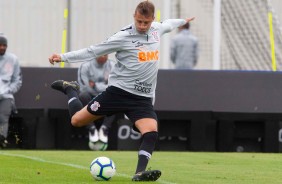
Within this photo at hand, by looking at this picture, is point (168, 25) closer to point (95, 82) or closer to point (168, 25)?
point (168, 25)

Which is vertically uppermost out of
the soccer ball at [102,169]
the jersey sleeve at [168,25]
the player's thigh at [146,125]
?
the jersey sleeve at [168,25]

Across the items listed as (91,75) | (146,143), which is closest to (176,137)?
(91,75)

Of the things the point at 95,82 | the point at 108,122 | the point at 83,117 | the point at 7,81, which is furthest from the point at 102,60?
the point at 83,117

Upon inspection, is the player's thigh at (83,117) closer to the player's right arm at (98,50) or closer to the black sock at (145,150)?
the player's right arm at (98,50)

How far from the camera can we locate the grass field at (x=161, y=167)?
1190 cm

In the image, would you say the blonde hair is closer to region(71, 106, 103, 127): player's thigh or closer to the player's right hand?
the player's right hand

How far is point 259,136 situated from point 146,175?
8133mm

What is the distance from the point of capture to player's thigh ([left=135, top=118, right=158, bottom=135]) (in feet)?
38.7

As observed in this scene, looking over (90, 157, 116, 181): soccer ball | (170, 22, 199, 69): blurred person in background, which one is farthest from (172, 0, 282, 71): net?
(90, 157, 116, 181): soccer ball

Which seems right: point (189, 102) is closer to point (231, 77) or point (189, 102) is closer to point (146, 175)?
point (231, 77)

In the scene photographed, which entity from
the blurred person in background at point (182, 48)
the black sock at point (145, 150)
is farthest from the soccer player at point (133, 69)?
the blurred person in background at point (182, 48)

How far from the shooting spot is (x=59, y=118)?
19.2 meters

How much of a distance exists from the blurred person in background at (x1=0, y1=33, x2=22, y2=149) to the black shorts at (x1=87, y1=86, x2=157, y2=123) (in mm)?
6274

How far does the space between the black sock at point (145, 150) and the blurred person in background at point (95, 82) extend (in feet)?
22.8
